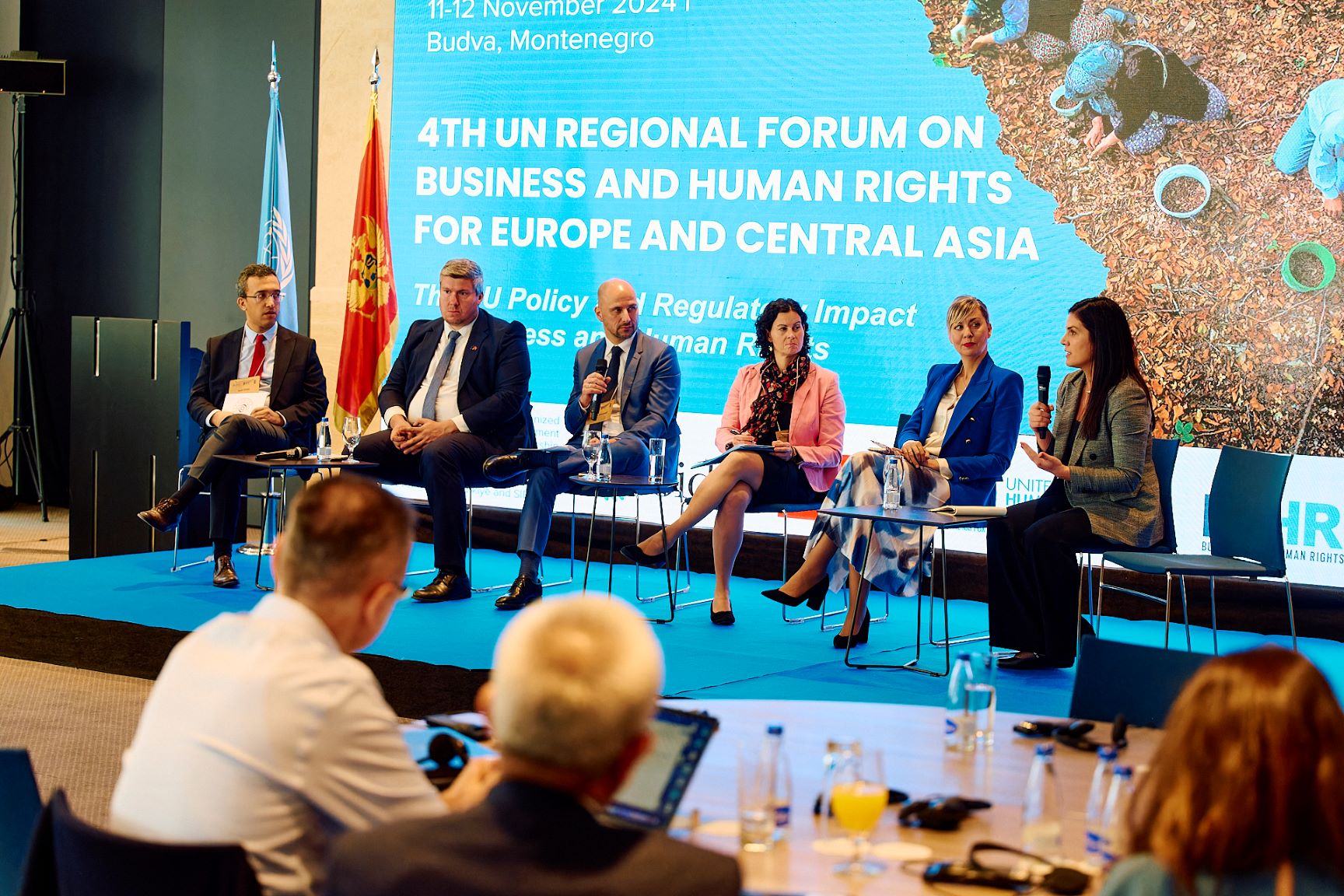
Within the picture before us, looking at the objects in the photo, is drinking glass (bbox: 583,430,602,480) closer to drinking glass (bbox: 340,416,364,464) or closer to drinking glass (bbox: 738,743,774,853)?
drinking glass (bbox: 340,416,364,464)

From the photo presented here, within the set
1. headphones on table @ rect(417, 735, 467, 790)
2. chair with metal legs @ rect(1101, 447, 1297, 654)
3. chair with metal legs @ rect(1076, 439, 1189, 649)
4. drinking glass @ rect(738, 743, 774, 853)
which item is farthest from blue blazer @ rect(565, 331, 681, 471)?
drinking glass @ rect(738, 743, 774, 853)

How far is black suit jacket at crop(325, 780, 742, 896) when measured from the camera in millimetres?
1283

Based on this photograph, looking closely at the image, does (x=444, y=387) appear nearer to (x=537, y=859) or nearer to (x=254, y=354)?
(x=254, y=354)

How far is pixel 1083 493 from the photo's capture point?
5238mm

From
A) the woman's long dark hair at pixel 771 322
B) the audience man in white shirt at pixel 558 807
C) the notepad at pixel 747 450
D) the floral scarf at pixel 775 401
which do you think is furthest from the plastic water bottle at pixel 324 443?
the audience man in white shirt at pixel 558 807

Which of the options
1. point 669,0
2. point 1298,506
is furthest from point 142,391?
point 1298,506

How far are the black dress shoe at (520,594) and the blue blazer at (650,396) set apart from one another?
0.76 m

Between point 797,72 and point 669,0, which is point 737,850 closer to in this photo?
point 797,72

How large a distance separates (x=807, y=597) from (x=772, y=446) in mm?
642

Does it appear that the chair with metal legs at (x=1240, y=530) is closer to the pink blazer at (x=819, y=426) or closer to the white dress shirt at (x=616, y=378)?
the pink blazer at (x=819, y=426)

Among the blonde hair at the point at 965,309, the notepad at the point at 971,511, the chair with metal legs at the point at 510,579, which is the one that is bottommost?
the chair with metal legs at the point at 510,579

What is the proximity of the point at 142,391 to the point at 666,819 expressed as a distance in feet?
19.2

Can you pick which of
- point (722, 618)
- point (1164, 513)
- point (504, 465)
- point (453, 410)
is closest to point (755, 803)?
point (1164, 513)

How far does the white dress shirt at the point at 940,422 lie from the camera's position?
573 centimetres
